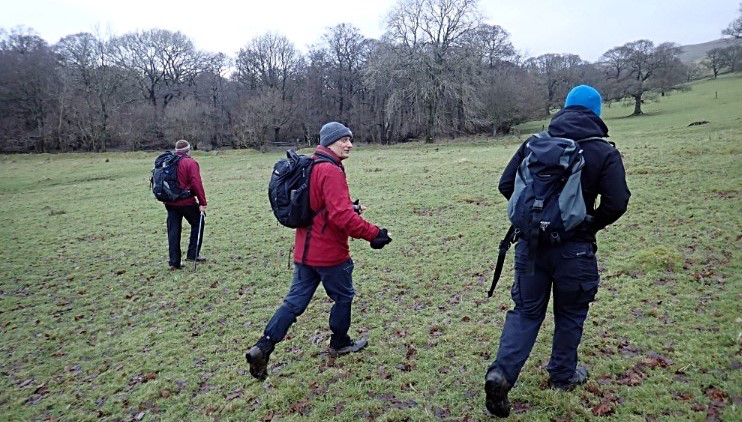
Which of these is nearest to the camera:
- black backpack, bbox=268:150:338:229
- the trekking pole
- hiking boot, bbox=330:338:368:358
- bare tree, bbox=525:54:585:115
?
black backpack, bbox=268:150:338:229

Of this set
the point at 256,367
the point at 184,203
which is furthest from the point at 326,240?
the point at 184,203

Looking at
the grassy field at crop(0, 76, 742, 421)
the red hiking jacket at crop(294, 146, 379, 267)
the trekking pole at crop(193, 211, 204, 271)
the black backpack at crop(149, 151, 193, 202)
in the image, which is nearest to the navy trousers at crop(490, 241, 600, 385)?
the grassy field at crop(0, 76, 742, 421)

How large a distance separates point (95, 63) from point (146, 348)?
6048 centimetres

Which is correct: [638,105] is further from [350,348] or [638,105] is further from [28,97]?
[28,97]

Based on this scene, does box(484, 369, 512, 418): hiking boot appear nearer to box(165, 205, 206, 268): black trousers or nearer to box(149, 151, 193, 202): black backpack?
box(149, 151, 193, 202): black backpack

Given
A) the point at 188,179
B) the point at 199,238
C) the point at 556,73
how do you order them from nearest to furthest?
the point at 188,179, the point at 199,238, the point at 556,73

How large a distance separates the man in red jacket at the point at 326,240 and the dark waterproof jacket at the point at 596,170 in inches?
69.9

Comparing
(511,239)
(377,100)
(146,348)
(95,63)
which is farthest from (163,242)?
(95,63)

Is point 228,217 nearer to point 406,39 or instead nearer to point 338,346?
point 338,346

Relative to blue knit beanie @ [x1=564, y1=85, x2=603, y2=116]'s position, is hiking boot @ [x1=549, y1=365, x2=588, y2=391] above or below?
below

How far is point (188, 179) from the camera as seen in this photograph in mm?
8109

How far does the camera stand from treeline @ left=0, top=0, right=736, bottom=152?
41.8 meters

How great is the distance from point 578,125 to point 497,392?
2.19 m

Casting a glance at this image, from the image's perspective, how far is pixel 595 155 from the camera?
10.8ft
